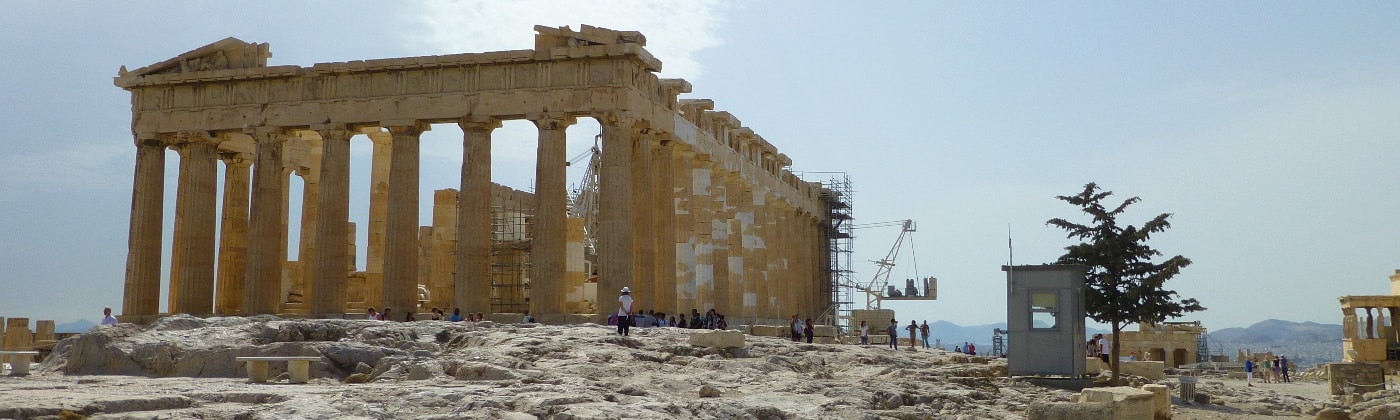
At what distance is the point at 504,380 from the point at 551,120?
1801 cm

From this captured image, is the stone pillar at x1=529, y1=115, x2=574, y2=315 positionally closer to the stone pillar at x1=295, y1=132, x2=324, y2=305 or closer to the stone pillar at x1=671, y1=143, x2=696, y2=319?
the stone pillar at x1=671, y1=143, x2=696, y2=319

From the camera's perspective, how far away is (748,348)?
85.5 feet

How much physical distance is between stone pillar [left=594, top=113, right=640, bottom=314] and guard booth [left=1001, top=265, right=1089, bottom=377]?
12.7 meters

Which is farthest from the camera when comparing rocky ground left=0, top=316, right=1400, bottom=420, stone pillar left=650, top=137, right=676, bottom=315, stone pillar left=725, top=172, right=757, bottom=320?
stone pillar left=725, top=172, right=757, bottom=320

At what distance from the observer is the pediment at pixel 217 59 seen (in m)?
40.2

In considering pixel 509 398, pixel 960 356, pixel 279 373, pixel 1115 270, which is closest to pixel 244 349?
pixel 279 373

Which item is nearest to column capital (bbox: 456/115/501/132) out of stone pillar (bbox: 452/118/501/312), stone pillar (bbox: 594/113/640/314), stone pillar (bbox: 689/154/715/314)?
stone pillar (bbox: 452/118/501/312)

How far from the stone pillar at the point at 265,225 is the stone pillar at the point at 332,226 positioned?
1673 mm

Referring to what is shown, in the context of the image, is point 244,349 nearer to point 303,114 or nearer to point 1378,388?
point 303,114

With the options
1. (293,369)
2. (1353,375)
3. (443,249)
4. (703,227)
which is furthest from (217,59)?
(1353,375)

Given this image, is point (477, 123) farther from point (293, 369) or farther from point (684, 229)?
point (293, 369)

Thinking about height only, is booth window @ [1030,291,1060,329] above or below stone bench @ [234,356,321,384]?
above

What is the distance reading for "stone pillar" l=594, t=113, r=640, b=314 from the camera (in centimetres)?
3556

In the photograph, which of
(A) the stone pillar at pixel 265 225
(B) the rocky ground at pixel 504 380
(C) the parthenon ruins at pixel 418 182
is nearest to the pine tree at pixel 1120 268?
(B) the rocky ground at pixel 504 380
